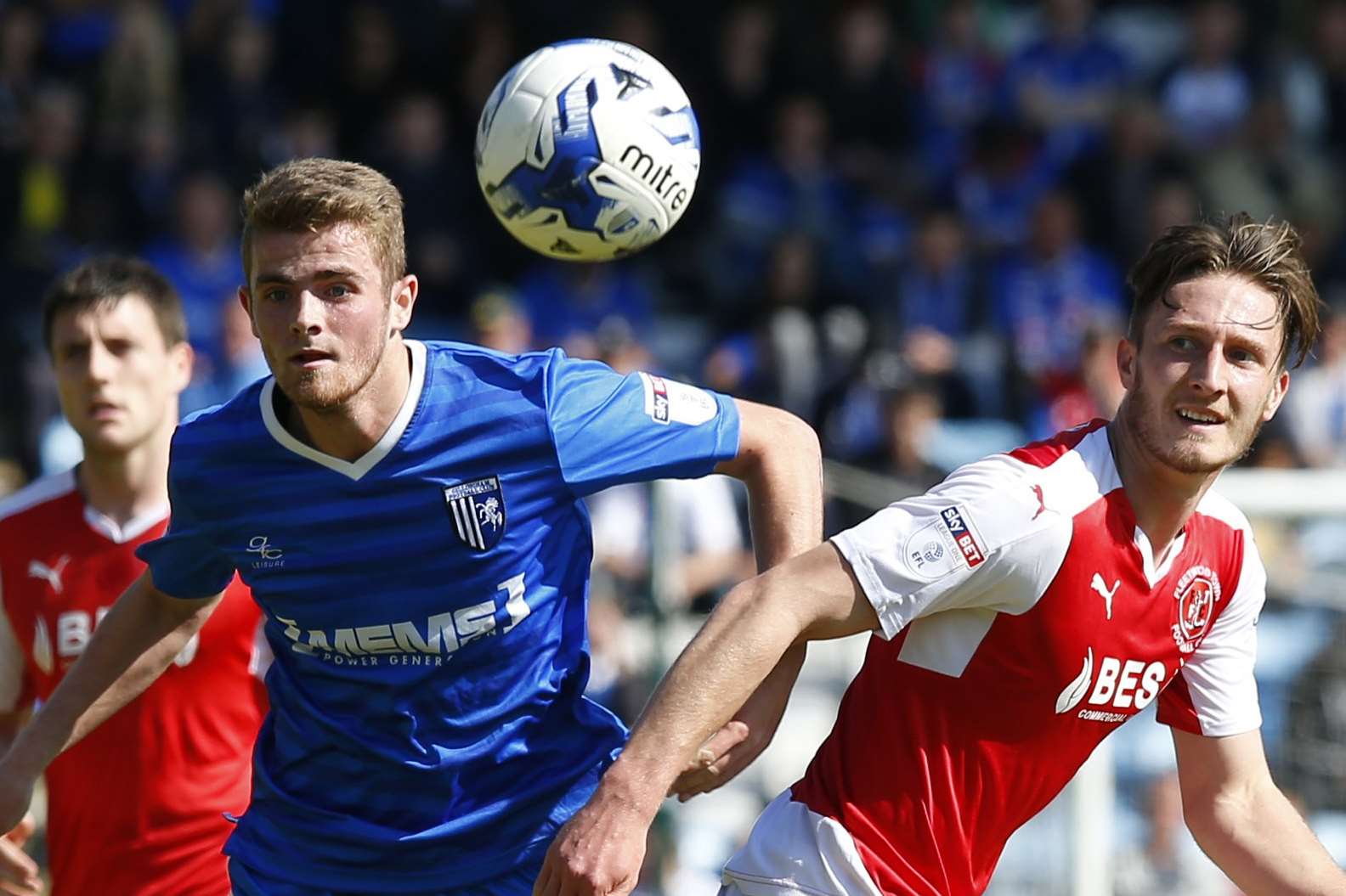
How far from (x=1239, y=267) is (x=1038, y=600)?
0.87m

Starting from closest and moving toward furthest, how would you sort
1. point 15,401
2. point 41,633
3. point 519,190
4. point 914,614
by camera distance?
1. point 914,614
2. point 519,190
3. point 41,633
4. point 15,401

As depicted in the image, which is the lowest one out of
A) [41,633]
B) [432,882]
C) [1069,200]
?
[432,882]

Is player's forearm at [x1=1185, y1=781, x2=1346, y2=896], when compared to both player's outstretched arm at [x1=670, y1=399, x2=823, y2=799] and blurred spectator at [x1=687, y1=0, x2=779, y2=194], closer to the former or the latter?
player's outstretched arm at [x1=670, y1=399, x2=823, y2=799]

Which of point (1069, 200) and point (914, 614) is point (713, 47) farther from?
point (914, 614)

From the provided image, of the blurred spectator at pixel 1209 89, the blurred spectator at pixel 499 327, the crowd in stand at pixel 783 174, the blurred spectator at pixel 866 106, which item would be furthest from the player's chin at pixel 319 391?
the blurred spectator at pixel 1209 89

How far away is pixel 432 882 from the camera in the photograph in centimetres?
425

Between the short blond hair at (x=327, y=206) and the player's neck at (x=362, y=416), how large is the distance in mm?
201

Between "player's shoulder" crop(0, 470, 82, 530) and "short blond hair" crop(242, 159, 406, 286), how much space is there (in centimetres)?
163

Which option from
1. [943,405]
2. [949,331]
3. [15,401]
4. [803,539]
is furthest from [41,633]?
[949,331]

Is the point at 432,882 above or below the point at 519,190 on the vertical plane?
below

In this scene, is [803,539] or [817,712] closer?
[803,539]

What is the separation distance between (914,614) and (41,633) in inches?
109

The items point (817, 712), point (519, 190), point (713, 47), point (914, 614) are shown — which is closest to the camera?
point (914, 614)

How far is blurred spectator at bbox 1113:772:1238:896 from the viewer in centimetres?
845
